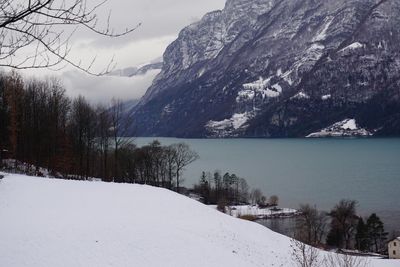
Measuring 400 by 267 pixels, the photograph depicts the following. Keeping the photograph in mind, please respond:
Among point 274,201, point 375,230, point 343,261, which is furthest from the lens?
point 274,201

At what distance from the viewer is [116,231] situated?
21.7 meters

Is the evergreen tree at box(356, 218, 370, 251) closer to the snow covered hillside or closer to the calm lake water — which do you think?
the calm lake water

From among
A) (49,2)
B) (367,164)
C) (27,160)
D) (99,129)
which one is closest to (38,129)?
(27,160)

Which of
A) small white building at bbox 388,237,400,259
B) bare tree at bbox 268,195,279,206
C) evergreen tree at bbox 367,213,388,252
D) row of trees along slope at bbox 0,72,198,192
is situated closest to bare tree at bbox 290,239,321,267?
row of trees along slope at bbox 0,72,198,192

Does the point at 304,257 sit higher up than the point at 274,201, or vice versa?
the point at 304,257

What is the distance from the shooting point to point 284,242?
31.7 meters

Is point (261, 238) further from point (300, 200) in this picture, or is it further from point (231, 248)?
point (300, 200)

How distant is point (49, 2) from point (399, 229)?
239 feet

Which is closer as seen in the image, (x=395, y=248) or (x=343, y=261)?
(x=343, y=261)

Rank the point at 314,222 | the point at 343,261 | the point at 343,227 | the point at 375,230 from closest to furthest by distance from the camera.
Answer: the point at 343,261 < the point at 375,230 < the point at 314,222 < the point at 343,227

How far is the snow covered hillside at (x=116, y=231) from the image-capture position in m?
17.9

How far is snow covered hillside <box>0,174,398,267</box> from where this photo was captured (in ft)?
58.7

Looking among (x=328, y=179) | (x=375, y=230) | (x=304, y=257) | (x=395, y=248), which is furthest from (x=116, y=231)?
(x=328, y=179)

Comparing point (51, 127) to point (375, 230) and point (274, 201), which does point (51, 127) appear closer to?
point (375, 230)
